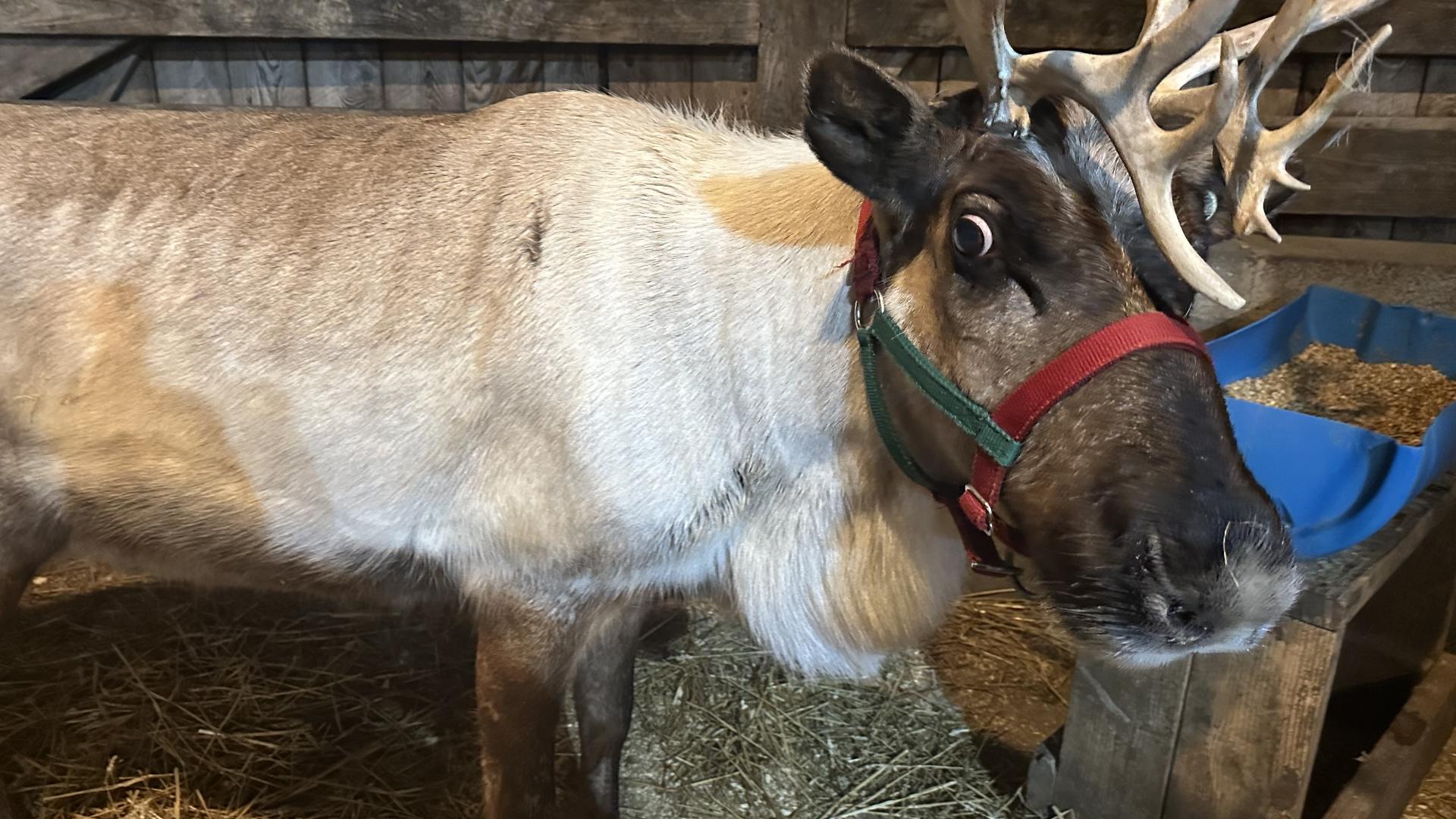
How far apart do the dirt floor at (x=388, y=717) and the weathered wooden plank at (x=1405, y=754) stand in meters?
0.76

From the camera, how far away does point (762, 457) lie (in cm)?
194

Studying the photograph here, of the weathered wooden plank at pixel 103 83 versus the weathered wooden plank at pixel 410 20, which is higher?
the weathered wooden plank at pixel 410 20

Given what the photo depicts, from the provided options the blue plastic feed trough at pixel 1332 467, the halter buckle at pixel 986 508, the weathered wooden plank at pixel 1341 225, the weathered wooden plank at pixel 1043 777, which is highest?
the weathered wooden plank at pixel 1341 225

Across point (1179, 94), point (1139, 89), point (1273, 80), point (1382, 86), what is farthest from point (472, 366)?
point (1382, 86)

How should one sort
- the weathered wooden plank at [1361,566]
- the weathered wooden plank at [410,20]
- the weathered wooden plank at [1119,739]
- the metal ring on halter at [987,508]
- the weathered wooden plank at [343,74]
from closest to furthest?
the metal ring on halter at [987,508] → the weathered wooden plank at [1361,566] → the weathered wooden plank at [1119,739] → the weathered wooden plank at [410,20] → the weathered wooden plank at [343,74]

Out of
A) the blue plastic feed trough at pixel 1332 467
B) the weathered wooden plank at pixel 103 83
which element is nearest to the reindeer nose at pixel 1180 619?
the blue plastic feed trough at pixel 1332 467

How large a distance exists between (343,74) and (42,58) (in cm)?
88

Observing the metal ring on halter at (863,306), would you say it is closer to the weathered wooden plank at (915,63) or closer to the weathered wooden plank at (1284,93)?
the weathered wooden plank at (915,63)

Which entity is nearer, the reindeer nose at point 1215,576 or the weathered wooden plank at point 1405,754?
the reindeer nose at point 1215,576

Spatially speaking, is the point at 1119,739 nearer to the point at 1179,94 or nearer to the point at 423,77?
the point at 1179,94

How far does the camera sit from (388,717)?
9.61 feet

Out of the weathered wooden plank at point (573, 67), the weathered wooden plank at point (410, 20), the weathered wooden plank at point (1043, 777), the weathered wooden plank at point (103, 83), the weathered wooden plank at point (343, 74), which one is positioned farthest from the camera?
the weathered wooden plank at point (573, 67)

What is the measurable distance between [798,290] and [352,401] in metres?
0.87

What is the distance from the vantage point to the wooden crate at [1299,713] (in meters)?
2.07
